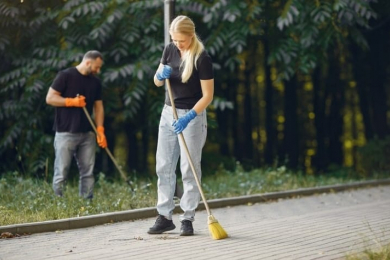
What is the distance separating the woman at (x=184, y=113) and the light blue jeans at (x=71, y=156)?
286cm

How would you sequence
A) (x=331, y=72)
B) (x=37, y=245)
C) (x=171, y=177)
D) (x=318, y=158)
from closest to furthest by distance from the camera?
(x=37, y=245) < (x=171, y=177) < (x=331, y=72) < (x=318, y=158)

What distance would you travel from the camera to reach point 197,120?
27.4 ft

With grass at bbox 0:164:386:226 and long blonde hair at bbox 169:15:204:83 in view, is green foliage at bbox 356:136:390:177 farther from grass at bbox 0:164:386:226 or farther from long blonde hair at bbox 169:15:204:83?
long blonde hair at bbox 169:15:204:83

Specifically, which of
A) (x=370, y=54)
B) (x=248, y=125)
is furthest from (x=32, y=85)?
(x=248, y=125)

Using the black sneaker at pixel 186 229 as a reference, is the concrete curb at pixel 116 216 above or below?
below

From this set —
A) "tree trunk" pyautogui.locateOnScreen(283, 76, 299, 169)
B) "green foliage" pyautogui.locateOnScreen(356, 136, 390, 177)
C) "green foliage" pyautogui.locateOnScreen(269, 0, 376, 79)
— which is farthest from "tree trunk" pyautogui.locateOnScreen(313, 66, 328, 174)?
"green foliage" pyautogui.locateOnScreen(269, 0, 376, 79)

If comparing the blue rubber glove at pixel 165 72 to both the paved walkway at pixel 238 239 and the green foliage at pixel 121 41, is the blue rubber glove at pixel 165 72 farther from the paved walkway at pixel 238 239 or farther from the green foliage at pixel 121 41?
the green foliage at pixel 121 41

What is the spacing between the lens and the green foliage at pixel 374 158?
1875 centimetres

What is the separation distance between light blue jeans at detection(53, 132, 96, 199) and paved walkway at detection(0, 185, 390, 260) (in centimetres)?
161

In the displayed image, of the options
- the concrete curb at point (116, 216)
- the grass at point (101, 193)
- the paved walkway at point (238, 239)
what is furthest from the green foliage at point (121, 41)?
the paved walkway at point (238, 239)

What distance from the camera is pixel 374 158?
18891 mm

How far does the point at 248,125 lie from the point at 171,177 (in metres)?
17.6

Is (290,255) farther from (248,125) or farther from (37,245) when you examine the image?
(248,125)

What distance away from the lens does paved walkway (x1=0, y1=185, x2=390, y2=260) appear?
7.21 meters
